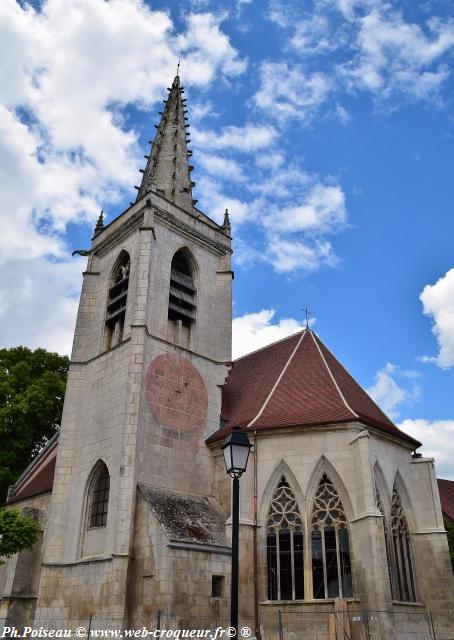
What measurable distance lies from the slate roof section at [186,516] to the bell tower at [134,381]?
1.15 ft

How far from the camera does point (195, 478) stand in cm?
1700

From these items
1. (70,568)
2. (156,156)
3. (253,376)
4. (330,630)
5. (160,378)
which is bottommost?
(330,630)

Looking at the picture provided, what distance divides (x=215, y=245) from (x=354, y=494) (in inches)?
428

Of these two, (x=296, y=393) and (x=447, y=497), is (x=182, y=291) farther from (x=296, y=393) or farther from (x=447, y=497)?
(x=447, y=497)

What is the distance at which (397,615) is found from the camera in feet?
45.2

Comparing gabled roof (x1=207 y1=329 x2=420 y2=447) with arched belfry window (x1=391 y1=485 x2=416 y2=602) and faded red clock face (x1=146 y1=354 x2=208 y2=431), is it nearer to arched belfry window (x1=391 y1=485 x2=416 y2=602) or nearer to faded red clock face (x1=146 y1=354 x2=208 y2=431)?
faded red clock face (x1=146 y1=354 x2=208 y2=431)

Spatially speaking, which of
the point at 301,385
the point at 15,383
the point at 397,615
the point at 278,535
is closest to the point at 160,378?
the point at 301,385

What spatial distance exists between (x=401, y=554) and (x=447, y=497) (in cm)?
1272

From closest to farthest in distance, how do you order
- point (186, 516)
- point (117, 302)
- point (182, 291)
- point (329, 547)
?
point (329, 547) < point (186, 516) < point (117, 302) < point (182, 291)

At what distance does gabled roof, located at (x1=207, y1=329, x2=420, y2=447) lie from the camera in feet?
53.3

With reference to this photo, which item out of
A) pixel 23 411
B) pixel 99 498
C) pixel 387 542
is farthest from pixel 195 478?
pixel 23 411

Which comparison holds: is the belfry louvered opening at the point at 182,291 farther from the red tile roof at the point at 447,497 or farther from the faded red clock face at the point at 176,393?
the red tile roof at the point at 447,497

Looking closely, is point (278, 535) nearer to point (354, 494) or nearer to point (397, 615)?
point (354, 494)

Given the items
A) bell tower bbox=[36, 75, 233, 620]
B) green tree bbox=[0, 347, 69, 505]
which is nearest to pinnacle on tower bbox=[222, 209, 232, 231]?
bell tower bbox=[36, 75, 233, 620]
